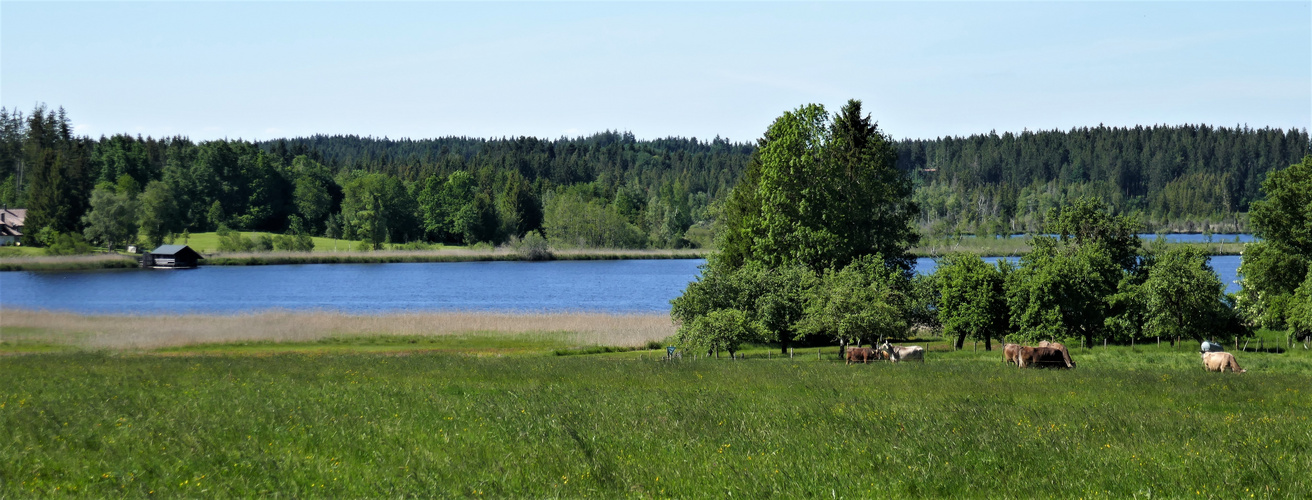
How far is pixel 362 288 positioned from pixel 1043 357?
91.3 m

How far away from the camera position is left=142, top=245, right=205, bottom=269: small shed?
146m

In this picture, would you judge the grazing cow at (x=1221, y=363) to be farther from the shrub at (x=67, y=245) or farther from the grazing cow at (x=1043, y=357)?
the shrub at (x=67, y=245)

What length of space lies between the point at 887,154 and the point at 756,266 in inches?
495

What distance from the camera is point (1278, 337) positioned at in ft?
201

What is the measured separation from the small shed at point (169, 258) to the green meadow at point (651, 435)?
12758 centimetres

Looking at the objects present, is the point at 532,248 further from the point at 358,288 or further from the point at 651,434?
the point at 651,434

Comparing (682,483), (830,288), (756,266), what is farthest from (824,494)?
(756,266)

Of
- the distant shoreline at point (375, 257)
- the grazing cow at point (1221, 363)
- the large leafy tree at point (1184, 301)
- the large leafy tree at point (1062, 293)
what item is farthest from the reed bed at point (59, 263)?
the grazing cow at point (1221, 363)

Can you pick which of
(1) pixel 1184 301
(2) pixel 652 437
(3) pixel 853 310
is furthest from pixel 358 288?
(2) pixel 652 437

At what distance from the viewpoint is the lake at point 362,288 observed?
3529 inches

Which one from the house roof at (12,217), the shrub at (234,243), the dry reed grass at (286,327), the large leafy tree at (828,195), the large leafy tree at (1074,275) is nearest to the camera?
the large leafy tree at (1074,275)

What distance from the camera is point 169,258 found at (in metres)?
146

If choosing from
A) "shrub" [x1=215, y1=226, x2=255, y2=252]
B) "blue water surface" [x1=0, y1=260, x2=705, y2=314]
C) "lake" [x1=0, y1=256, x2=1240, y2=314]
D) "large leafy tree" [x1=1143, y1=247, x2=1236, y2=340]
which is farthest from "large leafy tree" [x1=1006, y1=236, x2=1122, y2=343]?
"shrub" [x1=215, y1=226, x2=255, y2=252]

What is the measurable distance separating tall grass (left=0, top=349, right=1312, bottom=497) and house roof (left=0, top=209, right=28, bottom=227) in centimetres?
16902
